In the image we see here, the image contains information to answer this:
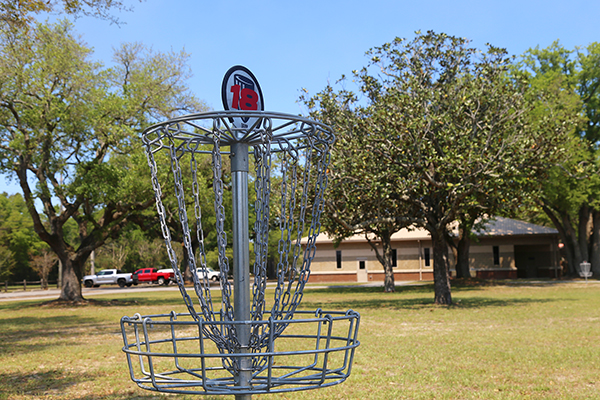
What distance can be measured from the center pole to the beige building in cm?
3970

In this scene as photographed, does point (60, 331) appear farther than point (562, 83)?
No

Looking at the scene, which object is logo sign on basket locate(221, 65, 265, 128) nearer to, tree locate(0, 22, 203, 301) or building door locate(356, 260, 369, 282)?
tree locate(0, 22, 203, 301)

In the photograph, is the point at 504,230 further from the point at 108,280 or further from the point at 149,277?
the point at 108,280

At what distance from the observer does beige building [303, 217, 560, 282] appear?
1708 inches

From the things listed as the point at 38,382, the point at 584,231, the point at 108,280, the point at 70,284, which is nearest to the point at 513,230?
the point at 584,231

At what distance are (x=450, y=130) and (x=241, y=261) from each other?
1579 cm

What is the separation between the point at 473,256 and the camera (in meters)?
44.6

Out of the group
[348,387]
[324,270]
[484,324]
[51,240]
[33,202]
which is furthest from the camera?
[324,270]

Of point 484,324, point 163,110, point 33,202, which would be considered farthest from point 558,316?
point 33,202

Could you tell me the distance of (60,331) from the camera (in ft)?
48.6

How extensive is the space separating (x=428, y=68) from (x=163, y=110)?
11.3 metres

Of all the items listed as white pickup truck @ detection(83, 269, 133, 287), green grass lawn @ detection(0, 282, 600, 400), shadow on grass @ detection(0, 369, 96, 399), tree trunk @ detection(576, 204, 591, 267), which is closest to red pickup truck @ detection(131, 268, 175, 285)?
white pickup truck @ detection(83, 269, 133, 287)

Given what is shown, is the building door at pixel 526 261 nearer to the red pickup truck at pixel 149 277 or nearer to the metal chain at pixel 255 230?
the red pickup truck at pixel 149 277

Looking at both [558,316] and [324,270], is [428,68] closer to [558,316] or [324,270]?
[558,316]
